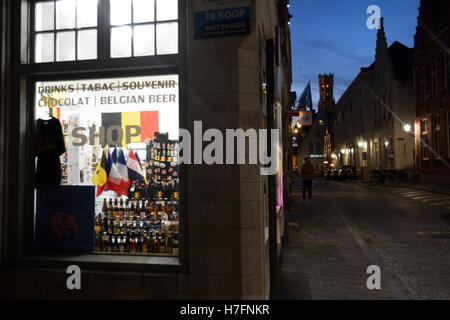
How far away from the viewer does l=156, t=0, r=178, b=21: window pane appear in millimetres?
4055

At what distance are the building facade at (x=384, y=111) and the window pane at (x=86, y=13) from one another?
30.8 m

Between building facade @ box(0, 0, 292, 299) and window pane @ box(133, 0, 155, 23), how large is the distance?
0.04 feet

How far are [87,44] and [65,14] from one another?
0.53 meters

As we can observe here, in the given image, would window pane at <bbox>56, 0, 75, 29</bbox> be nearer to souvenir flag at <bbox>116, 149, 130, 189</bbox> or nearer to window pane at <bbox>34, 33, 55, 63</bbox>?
window pane at <bbox>34, 33, 55, 63</bbox>

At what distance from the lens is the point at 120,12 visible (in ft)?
13.7

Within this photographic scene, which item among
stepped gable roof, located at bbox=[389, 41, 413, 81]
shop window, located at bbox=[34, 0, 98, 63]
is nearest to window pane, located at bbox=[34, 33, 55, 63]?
shop window, located at bbox=[34, 0, 98, 63]

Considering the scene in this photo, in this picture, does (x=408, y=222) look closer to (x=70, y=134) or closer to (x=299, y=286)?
(x=299, y=286)

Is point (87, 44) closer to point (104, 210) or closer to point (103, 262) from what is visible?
point (104, 210)

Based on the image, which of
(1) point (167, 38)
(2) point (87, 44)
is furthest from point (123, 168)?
(1) point (167, 38)

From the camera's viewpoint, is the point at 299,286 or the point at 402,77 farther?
the point at 402,77
